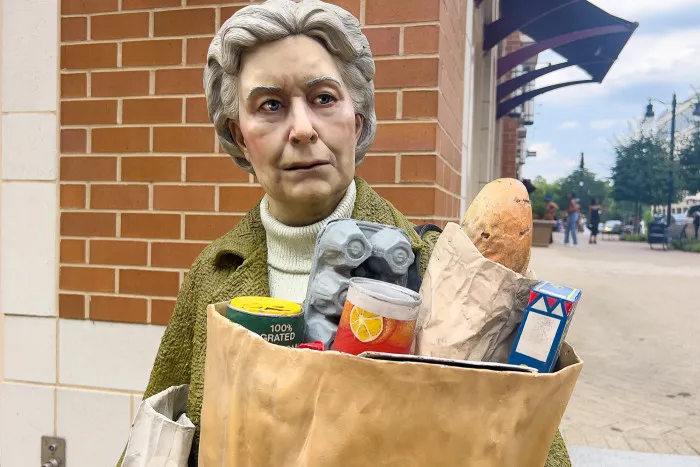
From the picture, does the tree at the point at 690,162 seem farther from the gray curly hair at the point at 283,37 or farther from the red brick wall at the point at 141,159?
the gray curly hair at the point at 283,37

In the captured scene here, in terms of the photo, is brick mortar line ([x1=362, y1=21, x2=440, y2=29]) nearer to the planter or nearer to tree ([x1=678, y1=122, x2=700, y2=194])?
the planter

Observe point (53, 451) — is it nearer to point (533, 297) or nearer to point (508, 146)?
point (533, 297)

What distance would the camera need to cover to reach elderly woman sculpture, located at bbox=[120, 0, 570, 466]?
96cm

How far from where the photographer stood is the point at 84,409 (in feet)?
6.37

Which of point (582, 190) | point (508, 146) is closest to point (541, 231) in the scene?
point (508, 146)

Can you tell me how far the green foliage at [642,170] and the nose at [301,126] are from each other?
2295cm

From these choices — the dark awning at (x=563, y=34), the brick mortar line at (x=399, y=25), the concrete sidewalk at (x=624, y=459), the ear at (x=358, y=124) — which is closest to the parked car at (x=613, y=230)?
the dark awning at (x=563, y=34)

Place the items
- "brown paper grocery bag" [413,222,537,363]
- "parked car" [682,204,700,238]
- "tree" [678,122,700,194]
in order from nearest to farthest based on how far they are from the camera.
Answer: "brown paper grocery bag" [413,222,537,363] < "parked car" [682,204,700,238] < "tree" [678,122,700,194]

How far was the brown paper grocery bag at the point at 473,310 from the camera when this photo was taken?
2.40ft

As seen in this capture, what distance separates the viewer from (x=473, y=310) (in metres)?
0.74

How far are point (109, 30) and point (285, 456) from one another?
5.61 ft

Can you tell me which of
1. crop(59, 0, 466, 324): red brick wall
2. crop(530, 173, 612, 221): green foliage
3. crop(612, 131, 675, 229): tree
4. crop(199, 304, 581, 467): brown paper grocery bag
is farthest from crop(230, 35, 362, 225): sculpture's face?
crop(530, 173, 612, 221): green foliage

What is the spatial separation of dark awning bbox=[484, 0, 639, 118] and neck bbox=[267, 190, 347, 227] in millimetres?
3438

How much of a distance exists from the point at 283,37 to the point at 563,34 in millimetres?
5059
